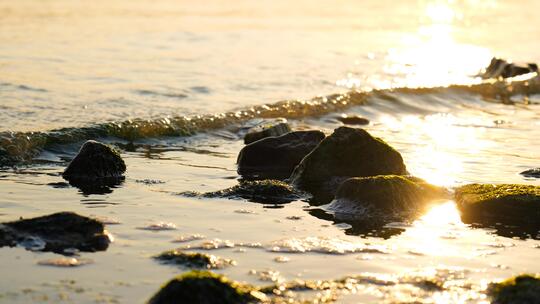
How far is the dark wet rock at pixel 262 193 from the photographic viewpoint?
9414mm

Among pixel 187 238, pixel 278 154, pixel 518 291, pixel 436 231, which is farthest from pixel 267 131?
pixel 518 291

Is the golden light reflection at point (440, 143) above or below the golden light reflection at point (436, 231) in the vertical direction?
above

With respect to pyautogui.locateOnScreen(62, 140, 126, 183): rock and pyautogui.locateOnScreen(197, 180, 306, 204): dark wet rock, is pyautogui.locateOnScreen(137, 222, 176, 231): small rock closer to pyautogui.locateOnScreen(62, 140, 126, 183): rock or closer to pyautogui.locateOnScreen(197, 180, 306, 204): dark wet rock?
pyautogui.locateOnScreen(197, 180, 306, 204): dark wet rock

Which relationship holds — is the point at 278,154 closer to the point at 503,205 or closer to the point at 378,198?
the point at 378,198

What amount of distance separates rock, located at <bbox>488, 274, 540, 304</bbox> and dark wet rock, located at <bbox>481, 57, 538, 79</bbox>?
54.5 ft

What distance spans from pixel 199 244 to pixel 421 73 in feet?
51.8

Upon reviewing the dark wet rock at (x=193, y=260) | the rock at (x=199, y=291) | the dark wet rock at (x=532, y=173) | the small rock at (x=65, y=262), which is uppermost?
the dark wet rock at (x=532, y=173)

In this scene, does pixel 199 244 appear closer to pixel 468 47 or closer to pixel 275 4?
pixel 468 47

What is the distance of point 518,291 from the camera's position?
6137 millimetres

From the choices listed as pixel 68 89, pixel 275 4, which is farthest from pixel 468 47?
pixel 68 89

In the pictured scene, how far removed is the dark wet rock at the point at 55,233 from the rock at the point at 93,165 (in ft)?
9.33

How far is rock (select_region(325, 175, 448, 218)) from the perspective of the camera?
880 centimetres

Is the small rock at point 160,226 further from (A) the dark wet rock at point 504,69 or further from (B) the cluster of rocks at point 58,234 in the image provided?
(A) the dark wet rock at point 504,69

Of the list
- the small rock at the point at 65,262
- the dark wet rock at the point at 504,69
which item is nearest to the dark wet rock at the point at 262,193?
the small rock at the point at 65,262
